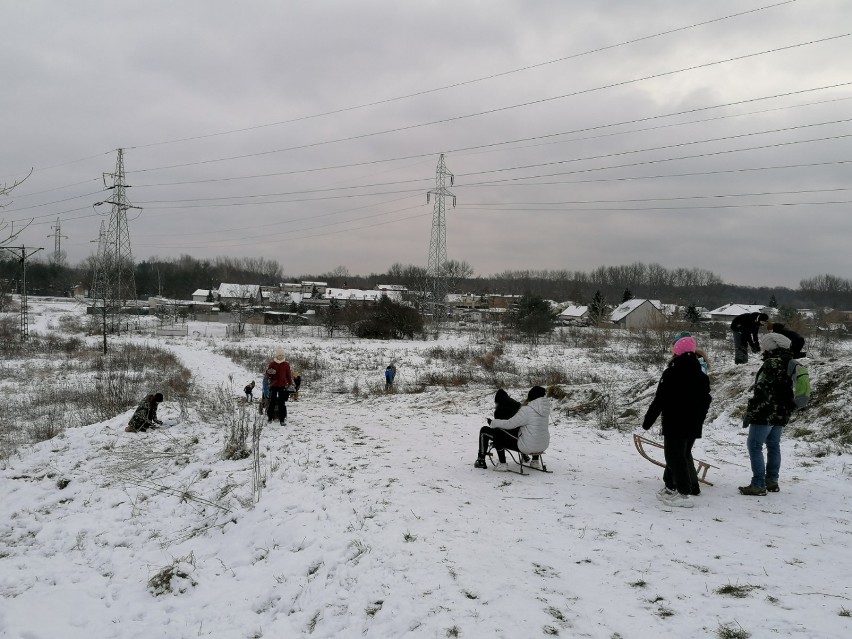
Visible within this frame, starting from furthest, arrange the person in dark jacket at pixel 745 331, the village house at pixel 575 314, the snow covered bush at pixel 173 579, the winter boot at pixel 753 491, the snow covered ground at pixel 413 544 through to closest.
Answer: the village house at pixel 575 314 → the person in dark jacket at pixel 745 331 → the winter boot at pixel 753 491 → the snow covered bush at pixel 173 579 → the snow covered ground at pixel 413 544


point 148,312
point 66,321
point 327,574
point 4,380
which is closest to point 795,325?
point 327,574

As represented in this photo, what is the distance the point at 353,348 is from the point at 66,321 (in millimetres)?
38342

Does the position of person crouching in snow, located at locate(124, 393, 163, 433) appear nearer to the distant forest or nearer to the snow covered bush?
the snow covered bush

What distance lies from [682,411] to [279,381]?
8.68 m

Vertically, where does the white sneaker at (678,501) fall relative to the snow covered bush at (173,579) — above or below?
above

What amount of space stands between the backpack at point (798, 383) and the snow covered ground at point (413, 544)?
118 cm

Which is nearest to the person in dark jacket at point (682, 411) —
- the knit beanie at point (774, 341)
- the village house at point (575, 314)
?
the knit beanie at point (774, 341)

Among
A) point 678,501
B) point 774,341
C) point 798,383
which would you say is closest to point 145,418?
point 678,501

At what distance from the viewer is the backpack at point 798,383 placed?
5.96 metres

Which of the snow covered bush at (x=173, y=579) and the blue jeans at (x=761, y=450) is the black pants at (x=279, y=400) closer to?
the snow covered bush at (x=173, y=579)

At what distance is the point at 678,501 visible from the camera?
6.00 m

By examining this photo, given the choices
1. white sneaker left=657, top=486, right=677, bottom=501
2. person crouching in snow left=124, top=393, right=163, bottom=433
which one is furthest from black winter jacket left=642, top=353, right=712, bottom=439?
person crouching in snow left=124, top=393, right=163, bottom=433

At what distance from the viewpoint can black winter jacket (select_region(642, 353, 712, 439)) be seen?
596 centimetres

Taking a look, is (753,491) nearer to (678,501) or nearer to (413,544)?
(678,501)
